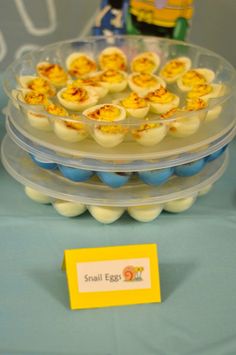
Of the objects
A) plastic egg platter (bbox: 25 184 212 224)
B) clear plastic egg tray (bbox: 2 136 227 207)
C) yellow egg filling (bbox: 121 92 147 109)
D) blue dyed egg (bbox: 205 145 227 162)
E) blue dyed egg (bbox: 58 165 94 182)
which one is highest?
yellow egg filling (bbox: 121 92 147 109)

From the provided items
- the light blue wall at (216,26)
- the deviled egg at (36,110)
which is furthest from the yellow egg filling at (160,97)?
the light blue wall at (216,26)

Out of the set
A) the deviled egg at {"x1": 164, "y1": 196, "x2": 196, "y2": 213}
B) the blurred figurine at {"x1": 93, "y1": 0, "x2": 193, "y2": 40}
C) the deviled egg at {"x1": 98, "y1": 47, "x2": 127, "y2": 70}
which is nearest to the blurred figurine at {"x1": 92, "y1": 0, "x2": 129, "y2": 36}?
the blurred figurine at {"x1": 93, "y1": 0, "x2": 193, "y2": 40}

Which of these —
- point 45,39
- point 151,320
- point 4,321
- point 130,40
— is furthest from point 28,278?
point 45,39

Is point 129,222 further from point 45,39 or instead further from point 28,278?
point 45,39

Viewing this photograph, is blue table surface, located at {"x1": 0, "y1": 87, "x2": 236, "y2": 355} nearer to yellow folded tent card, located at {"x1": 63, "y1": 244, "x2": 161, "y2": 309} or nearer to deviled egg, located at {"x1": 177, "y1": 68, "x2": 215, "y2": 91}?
yellow folded tent card, located at {"x1": 63, "y1": 244, "x2": 161, "y2": 309}

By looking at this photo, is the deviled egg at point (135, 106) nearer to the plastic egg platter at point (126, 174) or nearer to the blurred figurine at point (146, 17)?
the plastic egg platter at point (126, 174)

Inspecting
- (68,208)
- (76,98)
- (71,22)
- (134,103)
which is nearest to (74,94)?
(76,98)

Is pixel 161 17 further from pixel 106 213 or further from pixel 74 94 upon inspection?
pixel 106 213
